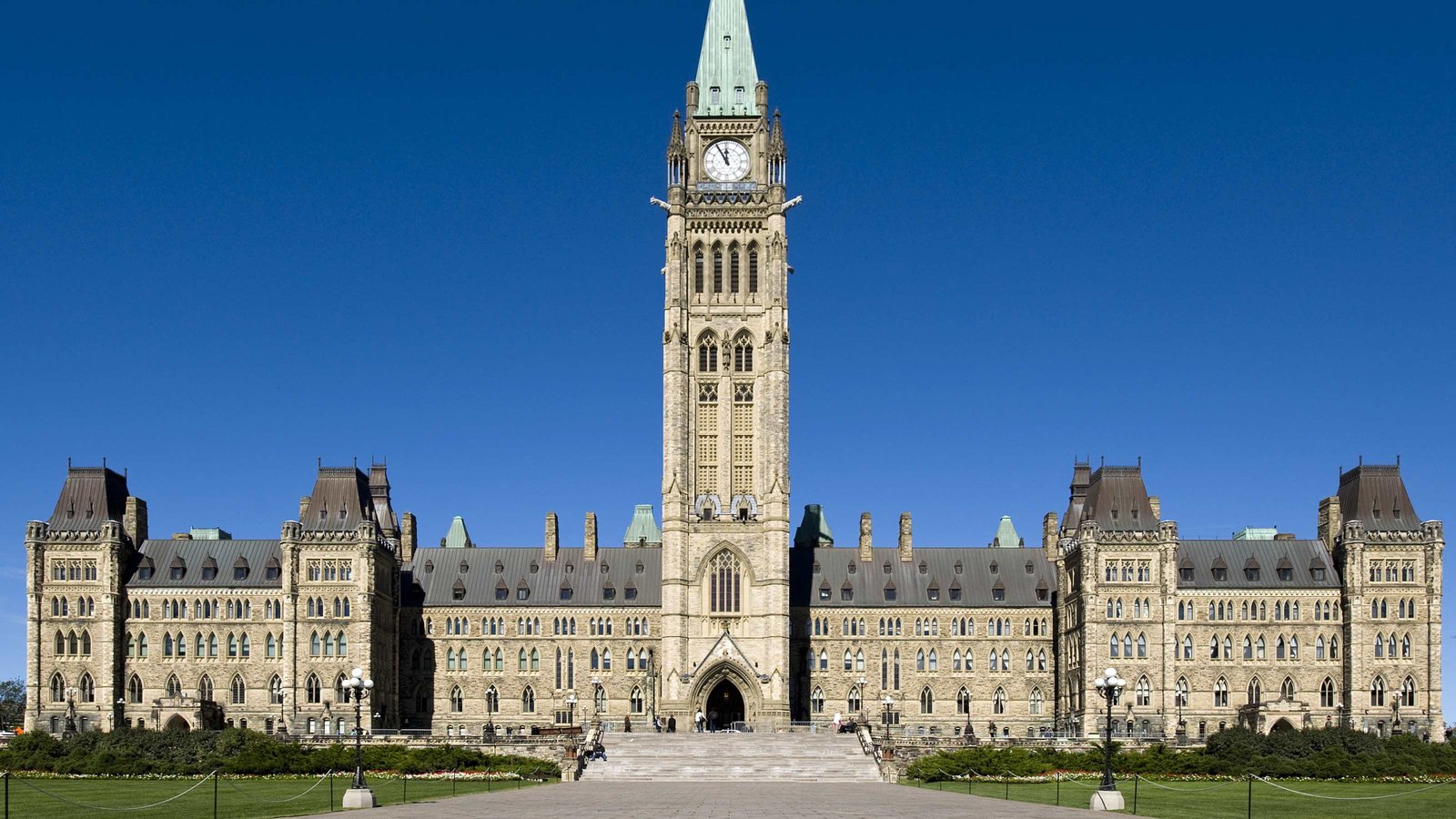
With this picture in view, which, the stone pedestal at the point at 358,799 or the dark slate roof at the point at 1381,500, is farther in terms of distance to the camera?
the dark slate roof at the point at 1381,500

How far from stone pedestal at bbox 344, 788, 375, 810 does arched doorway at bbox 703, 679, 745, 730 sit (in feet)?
209

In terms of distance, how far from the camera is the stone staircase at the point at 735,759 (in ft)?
253

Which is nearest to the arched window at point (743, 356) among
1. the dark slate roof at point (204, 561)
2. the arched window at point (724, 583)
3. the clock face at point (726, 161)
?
the clock face at point (726, 161)

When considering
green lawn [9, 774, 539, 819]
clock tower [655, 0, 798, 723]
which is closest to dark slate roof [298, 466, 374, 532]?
clock tower [655, 0, 798, 723]

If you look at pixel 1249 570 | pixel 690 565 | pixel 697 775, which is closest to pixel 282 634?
pixel 690 565

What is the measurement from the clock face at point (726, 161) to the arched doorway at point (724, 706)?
34418 millimetres

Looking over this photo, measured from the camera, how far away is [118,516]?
11644 centimetres

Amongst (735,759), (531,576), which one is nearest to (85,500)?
(531,576)

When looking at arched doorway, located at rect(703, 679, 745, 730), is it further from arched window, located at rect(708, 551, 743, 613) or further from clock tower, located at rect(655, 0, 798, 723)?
arched window, located at rect(708, 551, 743, 613)

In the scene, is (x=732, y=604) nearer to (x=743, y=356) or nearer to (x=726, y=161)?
(x=743, y=356)

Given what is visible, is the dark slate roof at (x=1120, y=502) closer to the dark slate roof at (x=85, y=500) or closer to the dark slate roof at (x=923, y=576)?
the dark slate roof at (x=923, y=576)

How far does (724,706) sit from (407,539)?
2763 cm

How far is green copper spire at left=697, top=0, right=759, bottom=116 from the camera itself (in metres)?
119

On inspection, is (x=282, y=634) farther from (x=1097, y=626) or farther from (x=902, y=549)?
(x=1097, y=626)
